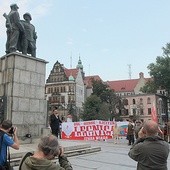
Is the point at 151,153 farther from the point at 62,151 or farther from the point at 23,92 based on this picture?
the point at 23,92

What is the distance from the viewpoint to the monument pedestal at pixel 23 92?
10.9 meters

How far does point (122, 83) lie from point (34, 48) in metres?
90.5

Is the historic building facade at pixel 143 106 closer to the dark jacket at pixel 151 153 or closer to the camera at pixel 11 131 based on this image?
the camera at pixel 11 131

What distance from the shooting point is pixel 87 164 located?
8461mm

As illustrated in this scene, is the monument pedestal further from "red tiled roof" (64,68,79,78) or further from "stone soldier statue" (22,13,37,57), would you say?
"red tiled roof" (64,68,79,78)

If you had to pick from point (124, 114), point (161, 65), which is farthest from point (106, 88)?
point (161, 65)

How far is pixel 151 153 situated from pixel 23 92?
845 cm

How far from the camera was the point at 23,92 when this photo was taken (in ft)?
37.0

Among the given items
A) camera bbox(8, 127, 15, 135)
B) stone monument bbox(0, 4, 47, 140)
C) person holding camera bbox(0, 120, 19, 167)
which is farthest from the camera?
stone monument bbox(0, 4, 47, 140)

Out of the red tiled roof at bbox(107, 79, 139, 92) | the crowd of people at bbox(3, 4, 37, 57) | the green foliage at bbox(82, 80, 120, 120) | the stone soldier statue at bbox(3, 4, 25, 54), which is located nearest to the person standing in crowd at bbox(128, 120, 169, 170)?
the crowd of people at bbox(3, 4, 37, 57)

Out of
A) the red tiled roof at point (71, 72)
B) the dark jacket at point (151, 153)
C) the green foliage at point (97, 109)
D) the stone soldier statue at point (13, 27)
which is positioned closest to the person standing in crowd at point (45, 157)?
the dark jacket at point (151, 153)

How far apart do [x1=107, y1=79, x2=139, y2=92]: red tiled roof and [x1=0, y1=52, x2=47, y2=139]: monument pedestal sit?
85.9 m

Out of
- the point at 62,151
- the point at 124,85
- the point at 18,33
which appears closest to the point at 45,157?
the point at 62,151

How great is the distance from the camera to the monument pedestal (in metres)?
10.9
